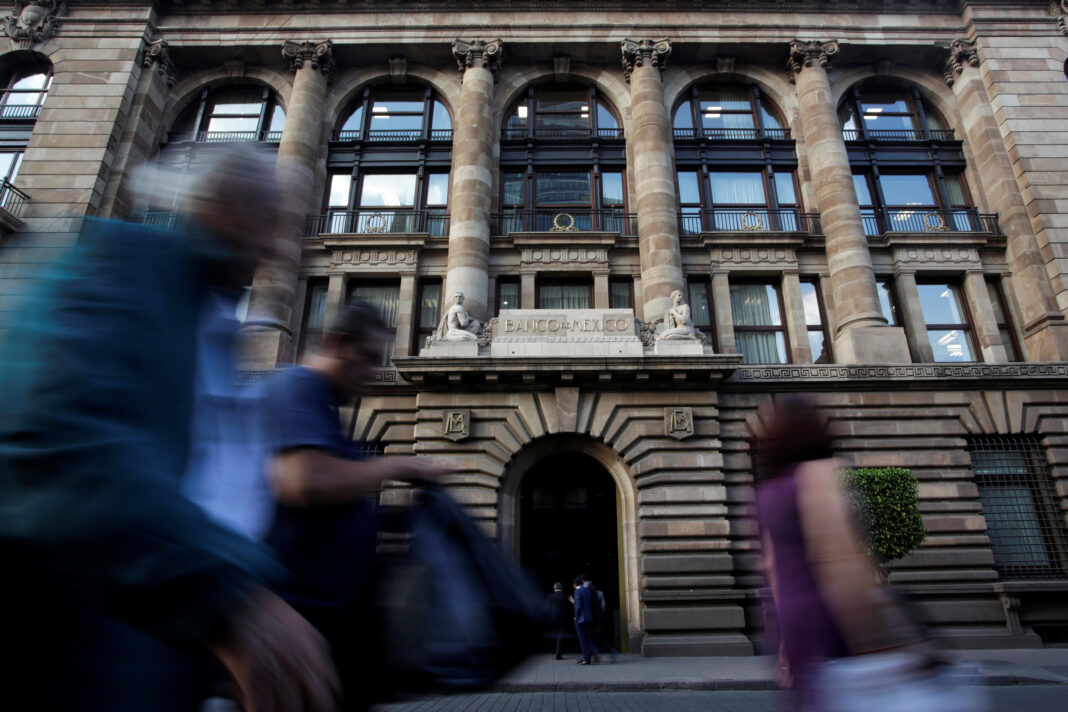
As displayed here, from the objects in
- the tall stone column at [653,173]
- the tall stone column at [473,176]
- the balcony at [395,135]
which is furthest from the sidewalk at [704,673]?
the balcony at [395,135]

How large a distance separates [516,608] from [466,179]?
1875 centimetres

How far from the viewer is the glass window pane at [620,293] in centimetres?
1933

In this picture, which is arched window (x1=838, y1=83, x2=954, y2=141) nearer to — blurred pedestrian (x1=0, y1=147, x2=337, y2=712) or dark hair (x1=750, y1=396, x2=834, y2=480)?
dark hair (x1=750, y1=396, x2=834, y2=480)

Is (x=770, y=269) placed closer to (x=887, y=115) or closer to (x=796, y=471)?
(x=887, y=115)

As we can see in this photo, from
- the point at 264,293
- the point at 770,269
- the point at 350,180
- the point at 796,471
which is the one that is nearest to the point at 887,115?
the point at 770,269

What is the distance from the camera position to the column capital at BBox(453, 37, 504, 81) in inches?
838

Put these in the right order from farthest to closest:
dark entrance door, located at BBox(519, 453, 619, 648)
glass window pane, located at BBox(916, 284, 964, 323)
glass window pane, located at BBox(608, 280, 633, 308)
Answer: glass window pane, located at BBox(608, 280, 633, 308) → glass window pane, located at BBox(916, 284, 964, 323) → dark entrance door, located at BBox(519, 453, 619, 648)

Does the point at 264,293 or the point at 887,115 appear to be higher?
the point at 887,115

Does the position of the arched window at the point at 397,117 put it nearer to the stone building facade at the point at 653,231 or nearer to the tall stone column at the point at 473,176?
the stone building facade at the point at 653,231

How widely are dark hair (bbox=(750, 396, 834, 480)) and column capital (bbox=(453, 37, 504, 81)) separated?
21.1 meters

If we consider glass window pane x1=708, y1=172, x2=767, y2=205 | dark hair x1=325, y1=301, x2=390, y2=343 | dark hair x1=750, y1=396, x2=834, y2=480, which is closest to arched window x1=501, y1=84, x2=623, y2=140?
glass window pane x1=708, y1=172, x2=767, y2=205

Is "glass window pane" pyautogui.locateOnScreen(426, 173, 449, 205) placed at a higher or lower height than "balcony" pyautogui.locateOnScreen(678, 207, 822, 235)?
higher

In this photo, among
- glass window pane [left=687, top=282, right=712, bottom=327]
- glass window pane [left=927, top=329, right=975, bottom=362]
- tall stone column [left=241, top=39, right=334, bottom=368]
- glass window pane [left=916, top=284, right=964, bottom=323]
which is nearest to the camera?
tall stone column [left=241, top=39, right=334, bottom=368]

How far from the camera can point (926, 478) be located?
1573 centimetres
